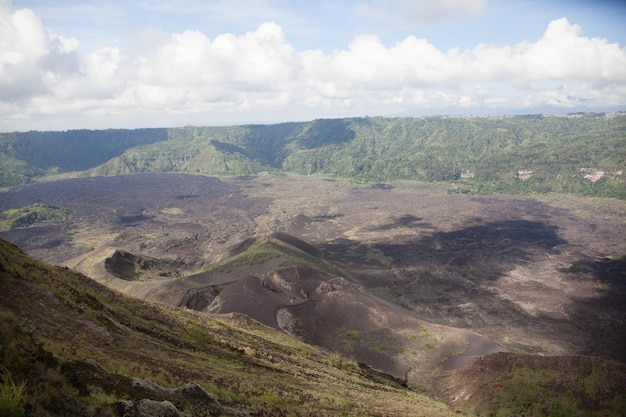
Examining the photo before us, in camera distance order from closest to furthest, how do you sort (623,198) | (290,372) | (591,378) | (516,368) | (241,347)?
1. (290,372)
2. (241,347)
3. (591,378)
4. (516,368)
5. (623,198)

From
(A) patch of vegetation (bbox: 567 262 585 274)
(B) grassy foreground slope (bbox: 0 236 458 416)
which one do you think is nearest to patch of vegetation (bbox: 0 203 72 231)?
(B) grassy foreground slope (bbox: 0 236 458 416)

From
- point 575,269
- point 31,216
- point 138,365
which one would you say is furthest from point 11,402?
point 31,216

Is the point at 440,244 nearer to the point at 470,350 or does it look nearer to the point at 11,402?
the point at 470,350

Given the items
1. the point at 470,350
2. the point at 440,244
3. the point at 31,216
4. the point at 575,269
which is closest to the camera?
the point at 470,350

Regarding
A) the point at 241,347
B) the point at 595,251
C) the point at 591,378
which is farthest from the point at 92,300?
the point at 595,251

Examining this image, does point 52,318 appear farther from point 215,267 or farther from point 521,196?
point 521,196

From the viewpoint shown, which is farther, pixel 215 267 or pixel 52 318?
pixel 215 267
